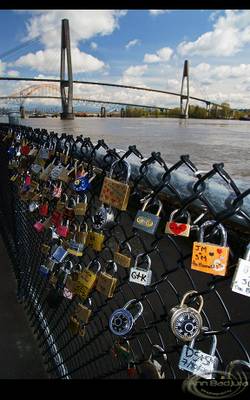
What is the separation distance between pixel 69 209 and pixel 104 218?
43 cm

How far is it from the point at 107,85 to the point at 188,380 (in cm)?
6436

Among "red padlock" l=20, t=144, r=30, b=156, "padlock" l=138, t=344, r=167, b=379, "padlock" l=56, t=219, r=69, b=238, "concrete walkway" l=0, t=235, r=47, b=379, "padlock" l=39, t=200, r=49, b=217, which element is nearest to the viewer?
"padlock" l=138, t=344, r=167, b=379

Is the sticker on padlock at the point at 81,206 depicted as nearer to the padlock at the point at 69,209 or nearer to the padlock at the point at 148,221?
the padlock at the point at 69,209

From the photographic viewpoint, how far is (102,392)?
4.77 ft

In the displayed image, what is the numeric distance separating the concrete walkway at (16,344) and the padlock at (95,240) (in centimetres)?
103

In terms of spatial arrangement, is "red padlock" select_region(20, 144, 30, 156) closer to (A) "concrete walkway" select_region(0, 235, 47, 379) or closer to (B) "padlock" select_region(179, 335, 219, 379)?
(A) "concrete walkway" select_region(0, 235, 47, 379)

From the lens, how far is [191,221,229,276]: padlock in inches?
36.5

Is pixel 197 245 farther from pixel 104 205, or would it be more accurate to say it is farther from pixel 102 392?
pixel 102 392

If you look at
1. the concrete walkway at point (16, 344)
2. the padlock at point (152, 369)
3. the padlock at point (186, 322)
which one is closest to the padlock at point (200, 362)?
the padlock at point (186, 322)

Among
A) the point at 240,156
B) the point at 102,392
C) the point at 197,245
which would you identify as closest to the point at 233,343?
the point at 102,392

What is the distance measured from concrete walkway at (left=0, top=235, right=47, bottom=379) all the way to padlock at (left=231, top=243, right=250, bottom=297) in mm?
1689

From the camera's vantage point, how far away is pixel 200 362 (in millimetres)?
1048

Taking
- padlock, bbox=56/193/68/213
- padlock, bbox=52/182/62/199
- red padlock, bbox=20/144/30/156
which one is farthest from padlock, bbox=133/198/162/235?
red padlock, bbox=20/144/30/156

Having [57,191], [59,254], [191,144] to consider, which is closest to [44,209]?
[57,191]
